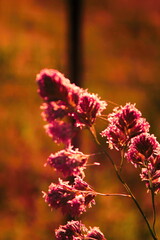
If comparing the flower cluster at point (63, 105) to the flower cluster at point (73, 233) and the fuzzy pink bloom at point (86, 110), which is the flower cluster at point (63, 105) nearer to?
the fuzzy pink bloom at point (86, 110)

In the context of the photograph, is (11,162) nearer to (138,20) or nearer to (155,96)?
(155,96)

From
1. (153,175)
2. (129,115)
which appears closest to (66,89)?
(129,115)

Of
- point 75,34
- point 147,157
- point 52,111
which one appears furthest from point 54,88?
point 75,34

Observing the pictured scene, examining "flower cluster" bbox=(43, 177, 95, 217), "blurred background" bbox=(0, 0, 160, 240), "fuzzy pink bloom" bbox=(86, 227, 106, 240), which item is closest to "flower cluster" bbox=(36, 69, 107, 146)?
"flower cluster" bbox=(43, 177, 95, 217)

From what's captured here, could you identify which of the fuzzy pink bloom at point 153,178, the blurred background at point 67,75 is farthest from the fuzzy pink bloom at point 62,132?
the blurred background at point 67,75

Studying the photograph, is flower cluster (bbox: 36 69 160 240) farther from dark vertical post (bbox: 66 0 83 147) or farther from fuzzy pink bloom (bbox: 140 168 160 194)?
dark vertical post (bbox: 66 0 83 147)

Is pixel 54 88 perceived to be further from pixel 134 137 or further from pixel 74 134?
pixel 134 137
